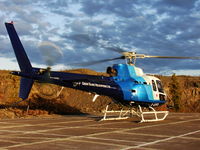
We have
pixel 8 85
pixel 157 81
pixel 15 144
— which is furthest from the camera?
pixel 8 85

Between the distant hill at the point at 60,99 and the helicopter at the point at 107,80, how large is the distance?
130cm

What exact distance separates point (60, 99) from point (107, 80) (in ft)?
77.3

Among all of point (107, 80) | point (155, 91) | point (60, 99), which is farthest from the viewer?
point (60, 99)

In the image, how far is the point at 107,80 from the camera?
21.8 metres

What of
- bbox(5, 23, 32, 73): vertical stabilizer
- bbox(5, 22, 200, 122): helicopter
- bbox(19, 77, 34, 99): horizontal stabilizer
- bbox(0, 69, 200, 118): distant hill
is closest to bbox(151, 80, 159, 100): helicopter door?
bbox(5, 22, 200, 122): helicopter

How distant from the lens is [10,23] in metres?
21.6

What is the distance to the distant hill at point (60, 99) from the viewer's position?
1390 inches

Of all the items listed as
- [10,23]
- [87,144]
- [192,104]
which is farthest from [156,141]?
[192,104]

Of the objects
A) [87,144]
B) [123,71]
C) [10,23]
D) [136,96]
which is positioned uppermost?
[10,23]

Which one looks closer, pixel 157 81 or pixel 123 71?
pixel 123 71

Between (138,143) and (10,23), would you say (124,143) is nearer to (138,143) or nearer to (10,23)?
(138,143)

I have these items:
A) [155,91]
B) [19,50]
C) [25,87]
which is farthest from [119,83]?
[19,50]

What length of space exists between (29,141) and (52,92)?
3928 centimetres

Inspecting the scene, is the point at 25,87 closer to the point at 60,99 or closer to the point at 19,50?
the point at 19,50
